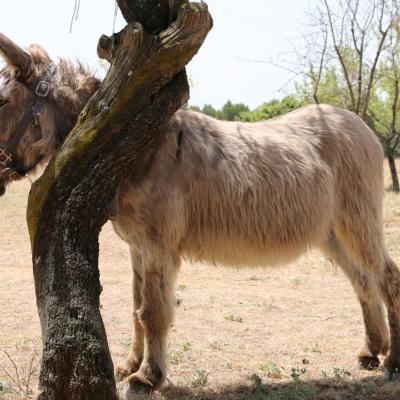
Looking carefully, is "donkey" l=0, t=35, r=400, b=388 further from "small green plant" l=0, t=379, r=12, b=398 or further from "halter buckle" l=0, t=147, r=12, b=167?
"small green plant" l=0, t=379, r=12, b=398

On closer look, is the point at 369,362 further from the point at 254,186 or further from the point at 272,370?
the point at 254,186

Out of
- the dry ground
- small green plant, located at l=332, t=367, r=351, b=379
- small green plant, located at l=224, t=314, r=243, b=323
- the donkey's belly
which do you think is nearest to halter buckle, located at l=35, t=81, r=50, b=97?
the donkey's belly

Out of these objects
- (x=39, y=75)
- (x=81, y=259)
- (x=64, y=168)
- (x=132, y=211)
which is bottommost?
(x=81, y=259)

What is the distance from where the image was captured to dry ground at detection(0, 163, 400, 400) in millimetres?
4219

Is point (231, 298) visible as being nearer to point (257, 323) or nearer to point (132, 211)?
point (257, 323)

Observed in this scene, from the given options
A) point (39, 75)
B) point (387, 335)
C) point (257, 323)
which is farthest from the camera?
point (257, 323)

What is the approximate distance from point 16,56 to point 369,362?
3565mm

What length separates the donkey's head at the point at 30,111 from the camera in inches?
156

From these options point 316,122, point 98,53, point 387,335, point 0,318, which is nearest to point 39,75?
point 98,53

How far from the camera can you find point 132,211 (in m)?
3.95

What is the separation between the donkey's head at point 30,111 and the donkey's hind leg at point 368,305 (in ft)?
8.07

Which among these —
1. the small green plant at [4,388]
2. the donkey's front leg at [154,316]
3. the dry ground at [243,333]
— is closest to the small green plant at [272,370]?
the dry ground at [243,333]

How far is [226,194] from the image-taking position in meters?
4.32

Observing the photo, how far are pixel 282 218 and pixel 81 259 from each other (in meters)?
1.81
